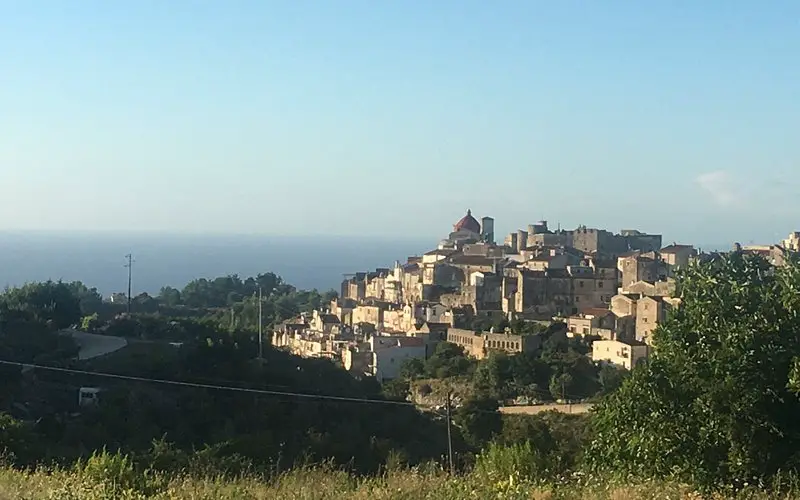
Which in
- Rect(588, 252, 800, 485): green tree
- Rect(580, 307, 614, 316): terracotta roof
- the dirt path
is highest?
Rect(588, 252, 800, 485): green tree

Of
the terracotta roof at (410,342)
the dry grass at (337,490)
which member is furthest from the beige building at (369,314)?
the dry grass at (337,490)

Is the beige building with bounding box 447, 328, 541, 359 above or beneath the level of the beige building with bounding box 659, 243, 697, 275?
beneath

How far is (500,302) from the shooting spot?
36625mm

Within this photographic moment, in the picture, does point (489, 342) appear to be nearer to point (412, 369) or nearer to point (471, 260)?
point (412, 369)

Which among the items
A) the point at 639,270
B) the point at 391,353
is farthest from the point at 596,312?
the point at 391,353

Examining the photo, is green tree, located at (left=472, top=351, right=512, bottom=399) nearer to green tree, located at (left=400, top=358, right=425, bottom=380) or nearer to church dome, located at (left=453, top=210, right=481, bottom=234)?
green tree, located at (left=400, top=358, right=425, bottom=380)

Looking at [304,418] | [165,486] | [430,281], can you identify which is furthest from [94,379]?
[430,281]

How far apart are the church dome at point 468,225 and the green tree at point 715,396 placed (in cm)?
4823

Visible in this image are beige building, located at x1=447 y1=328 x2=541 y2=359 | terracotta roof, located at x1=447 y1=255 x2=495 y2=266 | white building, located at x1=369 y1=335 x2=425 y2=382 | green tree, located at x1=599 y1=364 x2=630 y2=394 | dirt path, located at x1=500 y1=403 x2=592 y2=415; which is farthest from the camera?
terracotta roof, located at x1=447 y1=255 x2=495 y2=266

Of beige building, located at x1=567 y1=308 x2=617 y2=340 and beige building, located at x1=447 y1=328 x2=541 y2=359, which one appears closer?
beige building, located at x1=447 y1=328 x2=541 y2=359

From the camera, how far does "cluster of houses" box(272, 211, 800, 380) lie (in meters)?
30.3

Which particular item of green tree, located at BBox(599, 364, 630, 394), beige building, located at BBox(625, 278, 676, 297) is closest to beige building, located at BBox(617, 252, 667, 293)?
beige building, located at BBox(625, 278, 676, 297)

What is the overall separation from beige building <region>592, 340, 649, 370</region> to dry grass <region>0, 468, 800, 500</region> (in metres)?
21.5

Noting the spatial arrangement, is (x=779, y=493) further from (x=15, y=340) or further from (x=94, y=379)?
(x=15, y=340)
